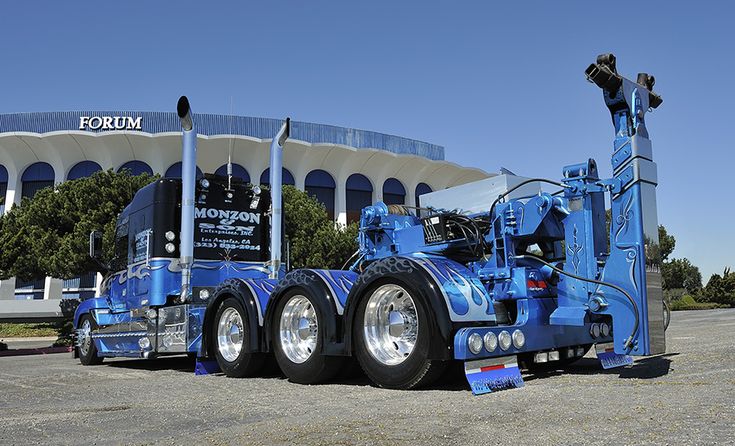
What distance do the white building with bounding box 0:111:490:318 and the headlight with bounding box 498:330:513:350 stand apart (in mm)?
37043

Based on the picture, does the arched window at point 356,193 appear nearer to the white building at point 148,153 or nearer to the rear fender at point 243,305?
the white building at point 148,153

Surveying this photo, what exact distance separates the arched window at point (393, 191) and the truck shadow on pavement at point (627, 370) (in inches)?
1685

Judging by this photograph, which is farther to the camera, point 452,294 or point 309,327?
point 309,327

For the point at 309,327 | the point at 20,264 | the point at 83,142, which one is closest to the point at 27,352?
the point at 20,264

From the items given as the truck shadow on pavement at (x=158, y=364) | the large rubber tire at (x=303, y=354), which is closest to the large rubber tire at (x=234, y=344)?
the large rubber tire at (x=303, y=354)

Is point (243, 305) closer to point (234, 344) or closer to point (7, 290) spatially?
point (234, 344)

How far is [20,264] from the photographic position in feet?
91.0

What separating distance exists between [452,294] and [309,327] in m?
2.10

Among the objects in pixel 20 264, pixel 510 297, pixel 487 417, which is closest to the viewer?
pixel 487 417

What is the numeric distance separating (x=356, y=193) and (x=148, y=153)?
15.4m

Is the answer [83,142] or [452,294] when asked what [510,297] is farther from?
[83,142]

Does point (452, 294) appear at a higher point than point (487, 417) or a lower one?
higher

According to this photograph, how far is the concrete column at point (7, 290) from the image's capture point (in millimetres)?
43875

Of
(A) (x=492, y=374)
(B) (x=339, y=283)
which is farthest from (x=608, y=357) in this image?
(B) (x=339, y=283)
